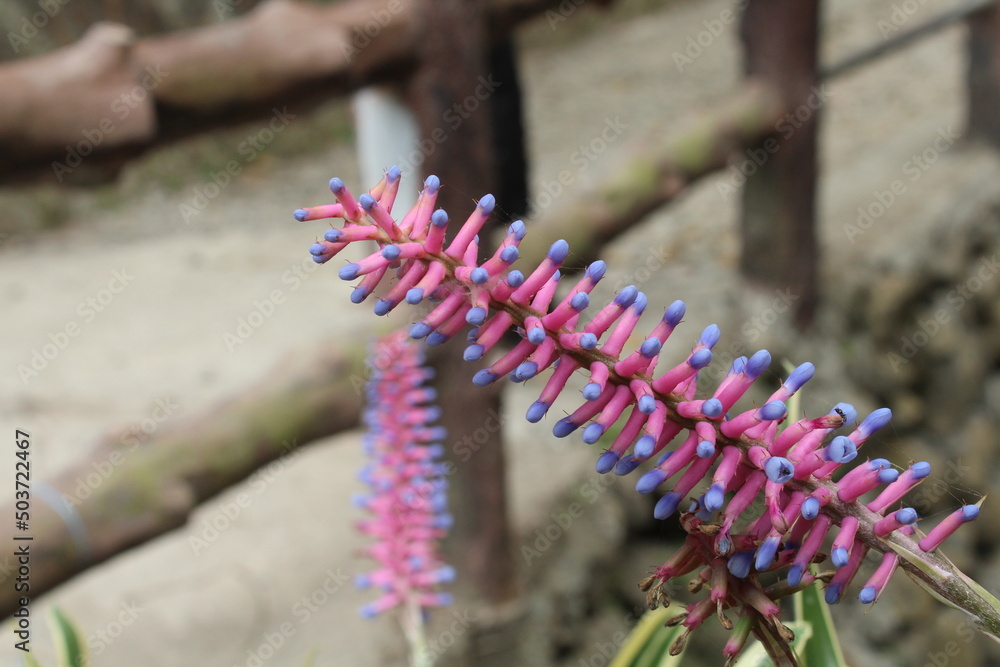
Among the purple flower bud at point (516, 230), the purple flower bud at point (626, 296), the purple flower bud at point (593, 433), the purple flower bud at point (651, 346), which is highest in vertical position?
the purple flower bud at point (516, 230)

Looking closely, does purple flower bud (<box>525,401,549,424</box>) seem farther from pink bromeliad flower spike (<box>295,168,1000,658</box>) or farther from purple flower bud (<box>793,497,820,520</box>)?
purple flower bud (<box>793,497,820,520</box>)

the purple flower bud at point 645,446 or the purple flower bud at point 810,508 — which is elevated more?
the purple flower bud at point 645,446

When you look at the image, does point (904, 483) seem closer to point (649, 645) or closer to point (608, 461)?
point (608, 461)

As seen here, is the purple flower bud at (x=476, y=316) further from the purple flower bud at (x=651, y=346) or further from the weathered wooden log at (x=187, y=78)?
the weathered wooden log at (x=187, y=78)

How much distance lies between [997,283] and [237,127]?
11.9 feet

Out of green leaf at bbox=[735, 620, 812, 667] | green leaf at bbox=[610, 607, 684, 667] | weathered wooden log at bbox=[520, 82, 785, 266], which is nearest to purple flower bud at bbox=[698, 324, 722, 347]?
green leaf at bbox=[735, 620, 812, 667]

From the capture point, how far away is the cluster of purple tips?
1.02 meters

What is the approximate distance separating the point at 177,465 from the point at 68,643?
74cm

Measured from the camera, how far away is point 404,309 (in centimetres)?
179

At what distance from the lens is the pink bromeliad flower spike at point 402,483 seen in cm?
102

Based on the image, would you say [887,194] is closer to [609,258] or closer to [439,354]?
[609,258]

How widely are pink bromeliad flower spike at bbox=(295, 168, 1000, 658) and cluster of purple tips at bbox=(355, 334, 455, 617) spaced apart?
508 millimetres

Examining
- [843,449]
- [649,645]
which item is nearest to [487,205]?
[843,449]

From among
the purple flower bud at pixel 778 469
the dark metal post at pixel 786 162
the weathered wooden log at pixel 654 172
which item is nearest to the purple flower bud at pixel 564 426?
the purple flower bud at pixel 778 469
